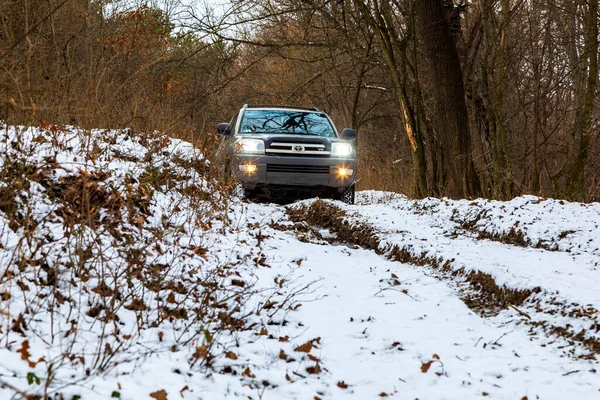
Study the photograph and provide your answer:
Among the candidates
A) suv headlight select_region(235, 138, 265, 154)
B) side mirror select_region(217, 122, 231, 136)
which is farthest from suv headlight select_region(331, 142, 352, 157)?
side mirror select_region(217, 122, 231, 136)

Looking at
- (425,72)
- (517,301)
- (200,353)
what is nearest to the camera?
(200,353)

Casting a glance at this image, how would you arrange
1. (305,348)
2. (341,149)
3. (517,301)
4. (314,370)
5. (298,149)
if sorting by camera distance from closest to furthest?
1. (314,370)
2. (305,348)
3. (517,301)
4. (298,149)
5. (341,149)

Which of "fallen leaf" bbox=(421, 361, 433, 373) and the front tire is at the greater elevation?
the front tire

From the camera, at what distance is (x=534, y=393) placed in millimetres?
3230

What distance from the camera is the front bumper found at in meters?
10.3

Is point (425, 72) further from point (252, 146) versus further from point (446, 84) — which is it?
point (252, 146)

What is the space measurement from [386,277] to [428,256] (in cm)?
95

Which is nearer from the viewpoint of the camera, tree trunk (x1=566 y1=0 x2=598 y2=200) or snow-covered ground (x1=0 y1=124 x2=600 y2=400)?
snow-covered ground (x1=0 y1=124 x2=600 y2=400)

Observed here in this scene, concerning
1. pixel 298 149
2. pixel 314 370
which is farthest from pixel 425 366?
pixel 298 149

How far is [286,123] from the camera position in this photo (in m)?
11.3

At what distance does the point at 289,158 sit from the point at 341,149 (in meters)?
1.00

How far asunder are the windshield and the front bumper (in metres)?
0.80

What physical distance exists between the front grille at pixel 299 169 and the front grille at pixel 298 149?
23cm

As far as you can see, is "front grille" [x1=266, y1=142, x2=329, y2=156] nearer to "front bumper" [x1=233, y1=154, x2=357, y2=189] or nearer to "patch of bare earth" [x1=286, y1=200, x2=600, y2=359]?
"front bumper" [x1=233, y1=154, x2=357, y2=189]
